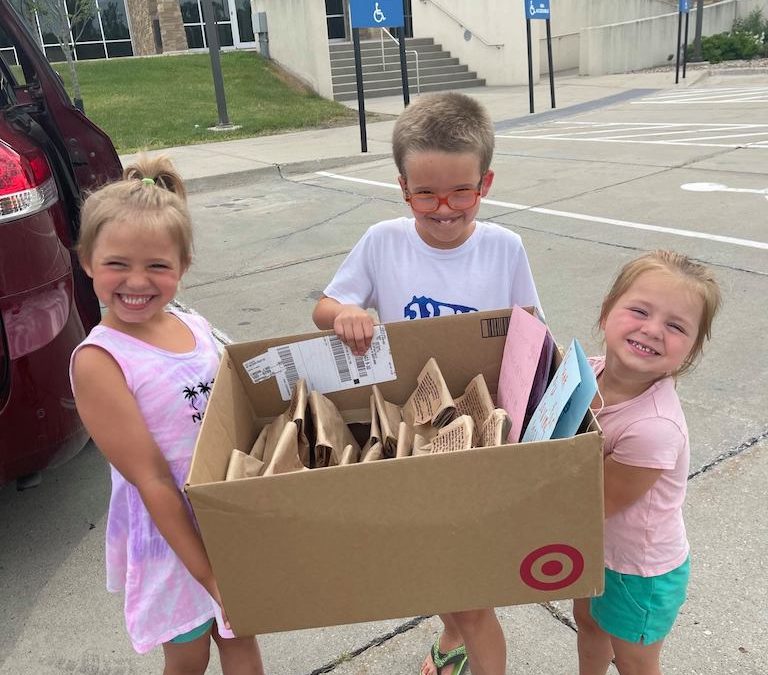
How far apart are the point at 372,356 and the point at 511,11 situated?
65.9 feet

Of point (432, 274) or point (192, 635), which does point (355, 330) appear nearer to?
point (432, 274)

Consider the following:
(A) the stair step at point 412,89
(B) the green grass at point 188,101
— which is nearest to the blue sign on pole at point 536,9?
(B) the green grass at point 188,101

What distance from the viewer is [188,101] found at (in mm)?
14945

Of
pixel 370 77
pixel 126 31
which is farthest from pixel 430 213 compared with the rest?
pixel 126 31

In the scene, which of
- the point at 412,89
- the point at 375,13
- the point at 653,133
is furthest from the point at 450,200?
the point at 412,89

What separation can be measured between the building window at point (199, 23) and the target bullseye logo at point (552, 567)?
86.0 feet

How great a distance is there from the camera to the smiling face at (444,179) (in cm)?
163

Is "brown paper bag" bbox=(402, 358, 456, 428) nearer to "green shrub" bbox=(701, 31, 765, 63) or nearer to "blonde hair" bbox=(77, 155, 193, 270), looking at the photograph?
"blonde hair" bbox=(77, 155, 193, 270)

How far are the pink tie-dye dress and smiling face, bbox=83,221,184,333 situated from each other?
0.20 ft

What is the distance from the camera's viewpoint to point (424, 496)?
1.03 meters

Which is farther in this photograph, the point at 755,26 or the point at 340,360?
Result: the point at 755,26

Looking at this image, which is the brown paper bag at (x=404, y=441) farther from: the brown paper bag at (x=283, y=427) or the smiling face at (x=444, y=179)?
the smiling face at (x=444, y=179)

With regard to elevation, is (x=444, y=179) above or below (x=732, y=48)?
below

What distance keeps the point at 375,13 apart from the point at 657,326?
364 inches
